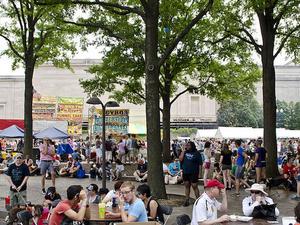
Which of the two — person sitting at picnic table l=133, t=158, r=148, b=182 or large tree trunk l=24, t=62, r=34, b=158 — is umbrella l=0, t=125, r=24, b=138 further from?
person sitting at picnic table l=133, t=158, r=148, b=182

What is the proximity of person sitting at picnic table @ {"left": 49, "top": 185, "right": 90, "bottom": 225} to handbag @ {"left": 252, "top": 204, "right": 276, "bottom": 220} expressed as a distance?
272 centimetres

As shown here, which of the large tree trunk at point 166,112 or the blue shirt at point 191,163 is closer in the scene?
the blue shirt at point 191,163

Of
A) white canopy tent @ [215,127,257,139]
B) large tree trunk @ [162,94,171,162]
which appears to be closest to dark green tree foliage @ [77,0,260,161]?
large tree trunk @ [162,94,171,162]

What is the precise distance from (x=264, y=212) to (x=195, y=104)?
285 feet

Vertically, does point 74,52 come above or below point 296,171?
above

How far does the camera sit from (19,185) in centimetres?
1089

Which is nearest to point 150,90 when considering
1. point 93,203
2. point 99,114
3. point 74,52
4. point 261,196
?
point 93,203

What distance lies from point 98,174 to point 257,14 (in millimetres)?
9756

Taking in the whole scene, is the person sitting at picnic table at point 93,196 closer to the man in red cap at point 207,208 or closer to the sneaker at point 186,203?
the sneaker at point 186,203

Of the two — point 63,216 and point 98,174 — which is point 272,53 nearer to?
point 98,174

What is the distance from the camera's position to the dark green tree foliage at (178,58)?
61.6 feet

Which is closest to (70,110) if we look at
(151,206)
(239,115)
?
(151,206)

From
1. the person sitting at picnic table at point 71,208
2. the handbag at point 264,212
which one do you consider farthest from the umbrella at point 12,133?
the handbag at point 264,212

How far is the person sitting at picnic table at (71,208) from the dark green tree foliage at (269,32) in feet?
39.2
